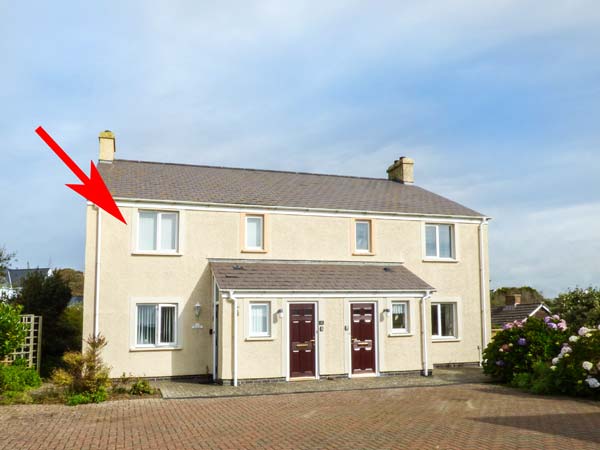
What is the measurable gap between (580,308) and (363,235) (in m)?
8.54

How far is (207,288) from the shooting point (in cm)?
2150

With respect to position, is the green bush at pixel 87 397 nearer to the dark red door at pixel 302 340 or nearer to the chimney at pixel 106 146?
the dark red door at pixel 302 340

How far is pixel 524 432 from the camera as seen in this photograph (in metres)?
11.7

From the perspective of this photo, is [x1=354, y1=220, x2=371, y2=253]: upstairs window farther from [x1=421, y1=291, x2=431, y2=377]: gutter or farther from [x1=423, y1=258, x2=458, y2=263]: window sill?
[x1=421, y1=291, x2=431, y2=377]: gutter

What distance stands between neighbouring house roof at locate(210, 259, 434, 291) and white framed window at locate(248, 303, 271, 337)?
0.69m

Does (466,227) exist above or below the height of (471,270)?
above

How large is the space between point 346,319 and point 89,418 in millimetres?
9890

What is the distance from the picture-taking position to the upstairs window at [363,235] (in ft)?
78.8

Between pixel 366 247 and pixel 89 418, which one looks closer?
pixel 89 418

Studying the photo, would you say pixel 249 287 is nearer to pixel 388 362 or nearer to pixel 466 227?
pixel 388 362

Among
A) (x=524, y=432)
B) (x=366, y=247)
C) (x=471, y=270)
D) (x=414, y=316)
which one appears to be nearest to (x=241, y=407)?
(x=524, y=432)

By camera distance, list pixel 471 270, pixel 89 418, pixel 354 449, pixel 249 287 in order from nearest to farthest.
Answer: pixel 354 449 < pixel 89 418 < pixel 249 287 < pixel 471 270

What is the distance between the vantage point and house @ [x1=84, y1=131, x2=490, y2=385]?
2019 centimetres

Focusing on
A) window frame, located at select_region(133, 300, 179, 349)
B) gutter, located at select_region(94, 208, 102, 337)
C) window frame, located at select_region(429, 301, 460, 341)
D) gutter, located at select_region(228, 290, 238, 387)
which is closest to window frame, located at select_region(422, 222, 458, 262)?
window frame, located at select_region(429, 301, 460, 341)
